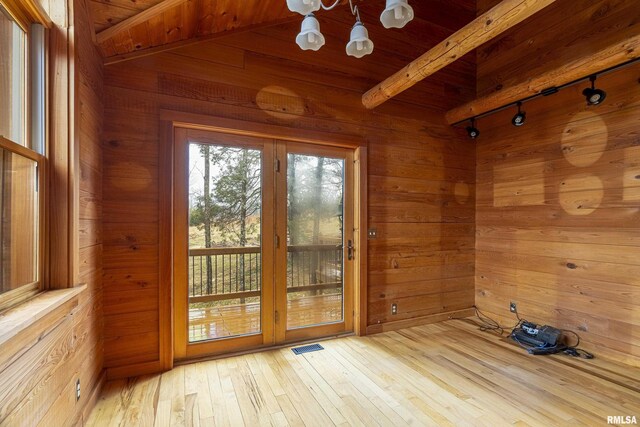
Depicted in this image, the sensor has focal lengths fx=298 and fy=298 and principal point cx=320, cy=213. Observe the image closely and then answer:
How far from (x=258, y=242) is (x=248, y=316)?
29.1 inches

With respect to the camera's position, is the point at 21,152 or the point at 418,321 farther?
the point at 418,321

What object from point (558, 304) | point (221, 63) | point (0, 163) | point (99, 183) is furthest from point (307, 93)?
point (558, 304)

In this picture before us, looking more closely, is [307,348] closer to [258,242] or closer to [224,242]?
[258,242]

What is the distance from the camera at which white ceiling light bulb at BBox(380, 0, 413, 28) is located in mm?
1666

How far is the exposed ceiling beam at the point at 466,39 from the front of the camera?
201cm

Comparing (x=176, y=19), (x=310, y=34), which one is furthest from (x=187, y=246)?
(x=310, y=34)

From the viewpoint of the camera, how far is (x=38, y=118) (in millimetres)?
1593

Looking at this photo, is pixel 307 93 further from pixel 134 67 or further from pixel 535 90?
pixel 535 90

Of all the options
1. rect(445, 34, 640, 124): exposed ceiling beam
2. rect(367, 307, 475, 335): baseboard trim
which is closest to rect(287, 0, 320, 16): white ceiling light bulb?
rect(445, 34, 640, 124): exposed ceiling beam

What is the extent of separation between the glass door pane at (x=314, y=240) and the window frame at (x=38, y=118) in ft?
6.13

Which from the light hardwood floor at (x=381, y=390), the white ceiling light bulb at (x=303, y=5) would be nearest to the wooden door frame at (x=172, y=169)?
the light hardwood floor at (x=381, y=390)

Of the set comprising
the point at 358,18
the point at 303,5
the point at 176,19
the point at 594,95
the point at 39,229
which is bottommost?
the point at 39,229

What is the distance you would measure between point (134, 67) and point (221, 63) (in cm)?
72

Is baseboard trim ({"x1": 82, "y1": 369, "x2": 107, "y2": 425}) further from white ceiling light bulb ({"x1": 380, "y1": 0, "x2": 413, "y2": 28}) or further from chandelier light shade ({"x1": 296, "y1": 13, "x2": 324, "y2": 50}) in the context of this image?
white ceiling light bulb ({"x1": 380, "y1": 0, "x2": 413, "y2": 28})
